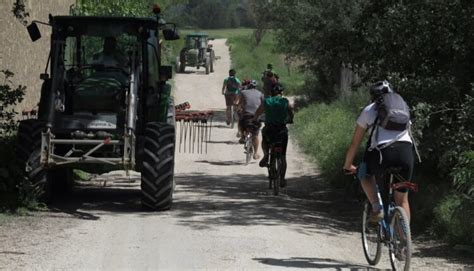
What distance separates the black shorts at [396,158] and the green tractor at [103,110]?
4.29 meters

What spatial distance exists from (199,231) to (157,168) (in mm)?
1517

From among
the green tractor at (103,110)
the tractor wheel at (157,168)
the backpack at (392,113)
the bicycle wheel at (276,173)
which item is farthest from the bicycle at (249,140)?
the backpack at (392,113)

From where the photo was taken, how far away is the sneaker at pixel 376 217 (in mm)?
9328

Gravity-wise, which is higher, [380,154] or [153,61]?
[153,61]

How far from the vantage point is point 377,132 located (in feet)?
30.0

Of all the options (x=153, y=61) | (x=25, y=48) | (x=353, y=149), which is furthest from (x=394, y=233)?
(x=25, y=48)

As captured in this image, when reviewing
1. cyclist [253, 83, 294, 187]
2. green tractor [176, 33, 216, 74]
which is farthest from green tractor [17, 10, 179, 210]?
green tractor [176, 33, 216, 74]

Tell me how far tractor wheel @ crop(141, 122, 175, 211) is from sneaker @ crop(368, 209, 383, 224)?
391cm

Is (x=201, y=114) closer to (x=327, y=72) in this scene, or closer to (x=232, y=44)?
(x=327, y=72)

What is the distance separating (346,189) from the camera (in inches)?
665

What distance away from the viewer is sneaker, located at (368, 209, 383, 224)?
9328 millimetres

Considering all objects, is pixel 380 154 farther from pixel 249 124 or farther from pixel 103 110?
pixel 249 124

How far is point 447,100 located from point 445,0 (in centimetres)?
145

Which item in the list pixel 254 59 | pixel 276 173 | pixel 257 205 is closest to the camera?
pixel 257 205
